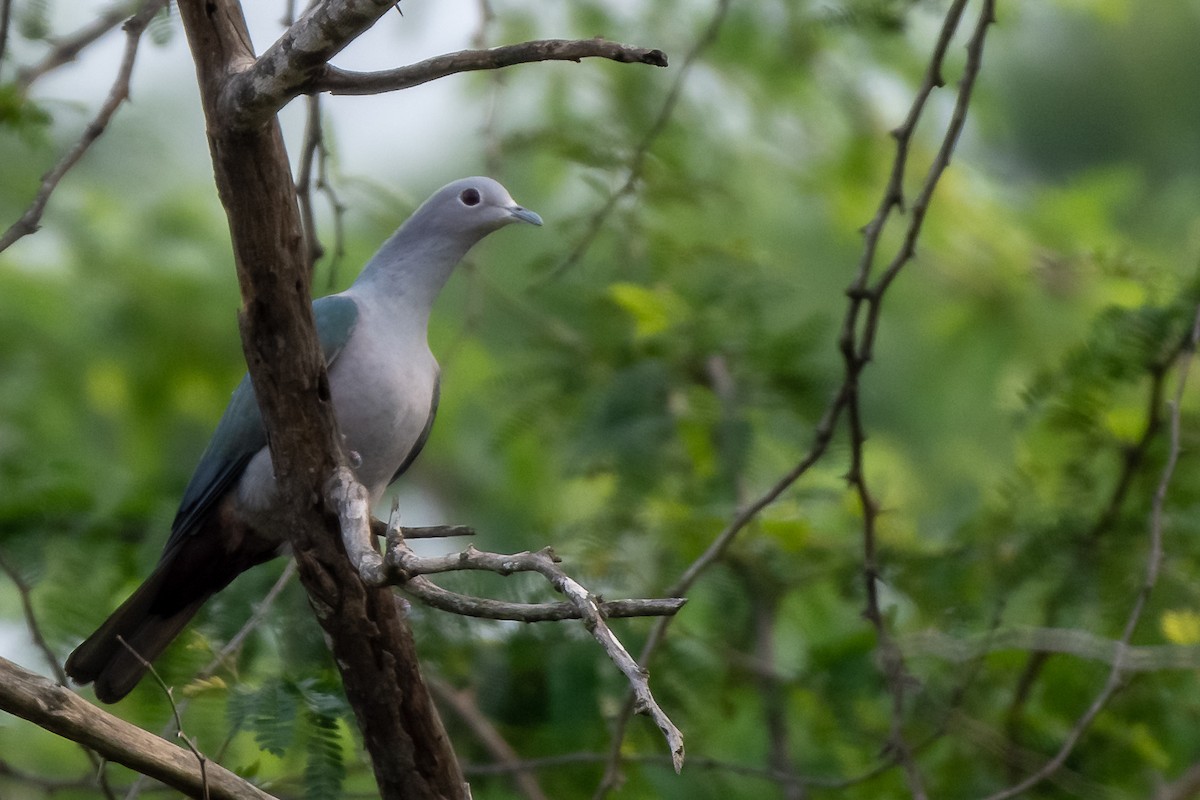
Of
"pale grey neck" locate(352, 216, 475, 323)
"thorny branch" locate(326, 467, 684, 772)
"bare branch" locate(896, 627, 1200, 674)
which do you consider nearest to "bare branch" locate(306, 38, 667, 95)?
"thorny branch" locate(326, 467, 684, 772)

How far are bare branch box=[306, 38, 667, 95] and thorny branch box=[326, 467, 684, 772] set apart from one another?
0.68m

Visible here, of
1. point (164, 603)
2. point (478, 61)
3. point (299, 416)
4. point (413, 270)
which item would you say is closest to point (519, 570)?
point (478, 61)

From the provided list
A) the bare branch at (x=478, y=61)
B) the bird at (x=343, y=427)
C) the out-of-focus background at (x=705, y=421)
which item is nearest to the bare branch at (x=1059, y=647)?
the out-of-focus background at (x=705, y=421)

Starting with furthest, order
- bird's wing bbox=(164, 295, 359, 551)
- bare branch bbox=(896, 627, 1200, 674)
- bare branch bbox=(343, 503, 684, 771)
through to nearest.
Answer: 1. bare branch bbox=(896, 627, 1200, 674)
2. bird's wing bbox=(164, 295, 359, 551)
3. bare branch bbox=(343, 503, 684, 771)

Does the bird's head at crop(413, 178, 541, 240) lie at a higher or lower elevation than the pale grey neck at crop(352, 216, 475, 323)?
higher

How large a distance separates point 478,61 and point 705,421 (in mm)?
3091

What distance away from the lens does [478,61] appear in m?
2.09

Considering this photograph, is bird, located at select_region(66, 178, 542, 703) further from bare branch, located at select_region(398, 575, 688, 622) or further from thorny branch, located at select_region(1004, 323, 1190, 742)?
thorny branch, located at select_region(1004, 323, 1190, 742)

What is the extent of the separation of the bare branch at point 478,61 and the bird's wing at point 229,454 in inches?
49.7

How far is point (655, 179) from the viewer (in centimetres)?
536

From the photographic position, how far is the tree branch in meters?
2.46

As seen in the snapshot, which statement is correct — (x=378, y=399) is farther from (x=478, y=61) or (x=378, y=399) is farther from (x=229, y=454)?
(x=478, y=61)

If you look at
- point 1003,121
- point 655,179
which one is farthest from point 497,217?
point 1003,121

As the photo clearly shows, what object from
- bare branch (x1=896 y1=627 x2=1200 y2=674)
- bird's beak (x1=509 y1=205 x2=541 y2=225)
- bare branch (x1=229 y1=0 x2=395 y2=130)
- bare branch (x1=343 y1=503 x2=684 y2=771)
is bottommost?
bare branch (x1=896 y1=627 x2=1200 y2=674)
